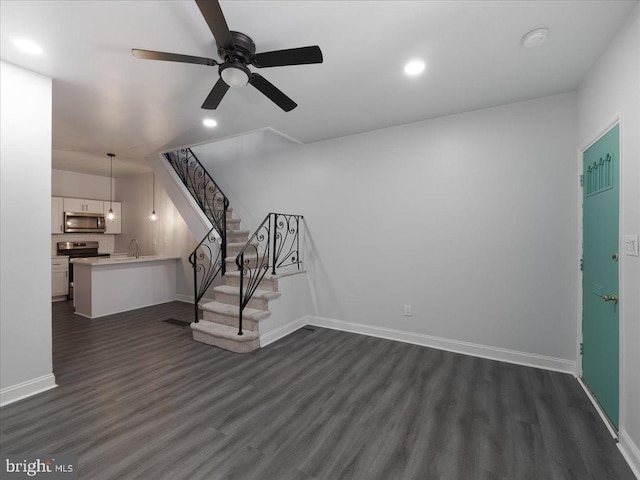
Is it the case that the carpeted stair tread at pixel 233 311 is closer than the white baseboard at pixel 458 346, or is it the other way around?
the white baseboard at pixel 458 346

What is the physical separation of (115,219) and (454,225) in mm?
7685

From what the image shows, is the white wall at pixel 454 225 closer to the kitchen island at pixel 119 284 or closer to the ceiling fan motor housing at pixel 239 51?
the ceiling fan motor housing at pixel 239 51

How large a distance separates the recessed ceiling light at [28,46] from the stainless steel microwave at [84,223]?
5248mm

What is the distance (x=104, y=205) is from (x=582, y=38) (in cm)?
873

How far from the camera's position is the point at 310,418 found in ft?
7.36

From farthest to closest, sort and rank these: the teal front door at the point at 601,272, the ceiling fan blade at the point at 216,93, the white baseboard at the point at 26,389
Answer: the white baseboard at the point at 26,389
the ceiling fan blade at the point at 216,93
the teal front door at the point at 601,272

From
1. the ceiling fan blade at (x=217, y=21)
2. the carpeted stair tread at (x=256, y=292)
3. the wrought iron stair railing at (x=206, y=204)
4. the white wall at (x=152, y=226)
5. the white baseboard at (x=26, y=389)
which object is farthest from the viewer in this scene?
the white wall at (x=152, y=226)

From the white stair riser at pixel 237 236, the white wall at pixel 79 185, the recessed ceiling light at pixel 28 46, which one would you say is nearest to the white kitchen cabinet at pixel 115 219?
the white wall at pixel 79 185

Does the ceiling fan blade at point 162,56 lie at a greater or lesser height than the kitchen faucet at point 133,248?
greater

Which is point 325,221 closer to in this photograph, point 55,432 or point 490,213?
point 490,213

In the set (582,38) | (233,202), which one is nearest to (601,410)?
(582,38)

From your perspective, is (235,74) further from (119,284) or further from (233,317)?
(119,284)

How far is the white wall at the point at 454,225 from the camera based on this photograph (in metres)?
3.01

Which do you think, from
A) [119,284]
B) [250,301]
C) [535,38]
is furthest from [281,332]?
[535,38]
